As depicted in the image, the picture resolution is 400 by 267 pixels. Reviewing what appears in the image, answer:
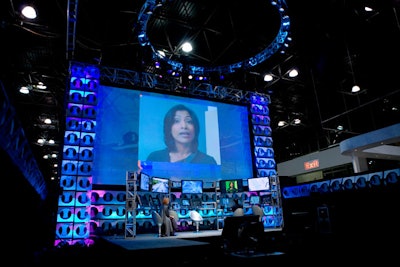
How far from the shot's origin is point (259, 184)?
35.7 feet

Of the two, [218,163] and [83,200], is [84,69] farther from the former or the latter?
[218,163]

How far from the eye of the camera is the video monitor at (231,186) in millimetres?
10578

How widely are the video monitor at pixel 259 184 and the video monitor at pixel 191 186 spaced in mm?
2084

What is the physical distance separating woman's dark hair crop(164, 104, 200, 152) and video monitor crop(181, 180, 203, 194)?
4.88ft

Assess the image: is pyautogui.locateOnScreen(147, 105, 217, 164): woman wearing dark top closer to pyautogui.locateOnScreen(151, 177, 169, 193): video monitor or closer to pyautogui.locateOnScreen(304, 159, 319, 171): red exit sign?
pyautogui.locateOnScreen(151, 177, 169, 193): video monitor

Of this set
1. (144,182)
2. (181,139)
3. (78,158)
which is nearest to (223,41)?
(181,139)

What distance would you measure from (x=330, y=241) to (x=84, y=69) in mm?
9494

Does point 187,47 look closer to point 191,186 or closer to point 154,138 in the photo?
point 154,138

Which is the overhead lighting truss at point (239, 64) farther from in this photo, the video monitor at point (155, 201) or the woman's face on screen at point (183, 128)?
the video monitor at point (155, 201)

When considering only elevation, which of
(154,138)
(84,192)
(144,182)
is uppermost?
(154,138)

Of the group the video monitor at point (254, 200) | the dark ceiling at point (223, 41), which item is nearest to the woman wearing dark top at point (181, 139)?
the video monitor at point (254, 200)

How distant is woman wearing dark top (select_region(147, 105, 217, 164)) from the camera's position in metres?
10.9

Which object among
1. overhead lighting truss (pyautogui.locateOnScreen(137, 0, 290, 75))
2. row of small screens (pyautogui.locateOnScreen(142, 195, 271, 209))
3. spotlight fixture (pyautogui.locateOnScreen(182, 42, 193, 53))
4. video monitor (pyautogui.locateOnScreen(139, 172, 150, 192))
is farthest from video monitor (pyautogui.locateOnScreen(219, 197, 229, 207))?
spotlight fixture (pyautogui.locateOnScreen(182, 42, 193, 53))

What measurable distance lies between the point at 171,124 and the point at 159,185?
3.21 m
